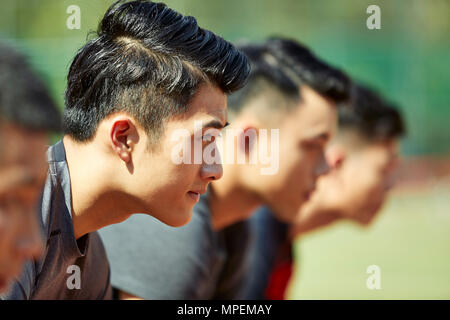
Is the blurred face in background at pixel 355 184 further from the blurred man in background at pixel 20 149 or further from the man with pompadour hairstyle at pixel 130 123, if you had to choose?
the blurred man in background at pixel 20 149

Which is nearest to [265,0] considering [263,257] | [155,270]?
[263,257]

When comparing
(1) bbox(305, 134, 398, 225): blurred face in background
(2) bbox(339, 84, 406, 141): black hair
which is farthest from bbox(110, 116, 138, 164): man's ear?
(2) bbox(339, 84, 406, 141): black hair

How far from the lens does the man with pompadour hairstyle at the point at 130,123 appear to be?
136 centimetres

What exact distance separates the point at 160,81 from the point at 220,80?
138mm

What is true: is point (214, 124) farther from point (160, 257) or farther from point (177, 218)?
point (160, 257)

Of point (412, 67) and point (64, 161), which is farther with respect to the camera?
point (412, 67)

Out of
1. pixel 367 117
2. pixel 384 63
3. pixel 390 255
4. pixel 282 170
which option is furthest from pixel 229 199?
pixel 384 63

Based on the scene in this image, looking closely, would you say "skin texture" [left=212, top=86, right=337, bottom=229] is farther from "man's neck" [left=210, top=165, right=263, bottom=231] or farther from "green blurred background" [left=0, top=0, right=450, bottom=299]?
"green blurred background" [left=0, top=0, right=450, bottom=299]

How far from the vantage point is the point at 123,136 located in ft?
4.47

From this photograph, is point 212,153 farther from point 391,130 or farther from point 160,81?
point 391,130

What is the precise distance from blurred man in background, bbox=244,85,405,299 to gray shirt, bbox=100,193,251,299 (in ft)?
2.49

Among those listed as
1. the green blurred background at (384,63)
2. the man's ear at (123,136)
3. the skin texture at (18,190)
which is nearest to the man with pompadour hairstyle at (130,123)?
the man's ear at (123,136)

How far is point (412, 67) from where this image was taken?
324 inches
